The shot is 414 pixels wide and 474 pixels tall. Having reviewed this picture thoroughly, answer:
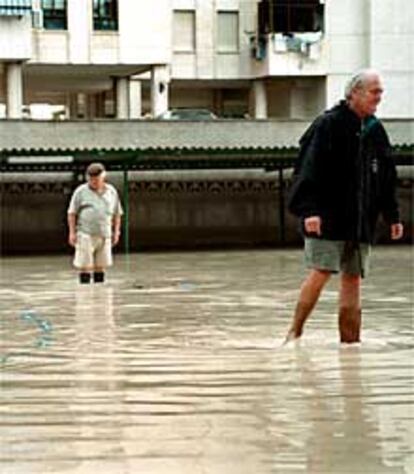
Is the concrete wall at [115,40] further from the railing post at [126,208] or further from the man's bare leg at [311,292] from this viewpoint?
the man's bare leg at [311,292]

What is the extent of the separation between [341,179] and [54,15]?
3956 cm

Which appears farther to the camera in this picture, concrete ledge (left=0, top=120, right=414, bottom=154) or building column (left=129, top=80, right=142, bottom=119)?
building column (left=129, top=80, right=142, bottom=119)

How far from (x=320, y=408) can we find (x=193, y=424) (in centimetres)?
78

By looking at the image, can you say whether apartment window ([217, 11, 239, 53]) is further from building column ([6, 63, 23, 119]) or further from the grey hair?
the grey hair

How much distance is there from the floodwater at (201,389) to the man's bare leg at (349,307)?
0.12 m

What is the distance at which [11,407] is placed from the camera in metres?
7.26

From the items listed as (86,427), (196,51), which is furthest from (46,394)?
(196,51)

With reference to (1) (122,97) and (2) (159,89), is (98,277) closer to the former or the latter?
(2) (159,89)

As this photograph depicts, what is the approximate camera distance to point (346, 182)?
897 centimetres

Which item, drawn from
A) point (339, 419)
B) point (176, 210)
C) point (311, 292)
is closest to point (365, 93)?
point (311, 292)

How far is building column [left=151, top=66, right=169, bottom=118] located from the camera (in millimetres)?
48000

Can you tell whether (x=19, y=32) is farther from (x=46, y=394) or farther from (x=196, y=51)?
(x=46, y=394)

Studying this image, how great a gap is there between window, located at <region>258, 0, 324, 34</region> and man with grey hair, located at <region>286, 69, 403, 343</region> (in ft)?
134

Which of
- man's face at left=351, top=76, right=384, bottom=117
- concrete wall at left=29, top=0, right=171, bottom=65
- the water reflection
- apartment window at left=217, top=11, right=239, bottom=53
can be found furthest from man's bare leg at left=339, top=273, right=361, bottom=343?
apartment window at left=217, top=11, right=239, bottom=53
